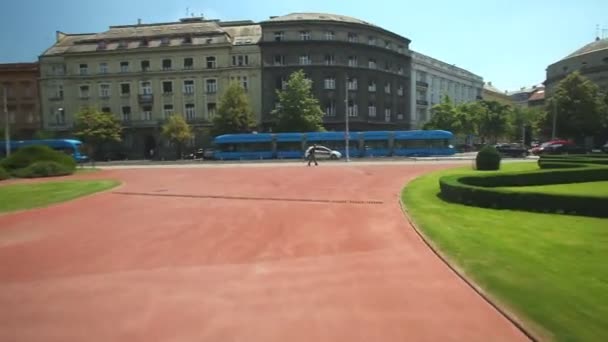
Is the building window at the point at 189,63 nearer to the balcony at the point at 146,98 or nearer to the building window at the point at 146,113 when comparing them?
the balcony at the point at 146,98

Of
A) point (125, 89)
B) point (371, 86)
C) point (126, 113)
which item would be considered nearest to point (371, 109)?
point (371, 86)

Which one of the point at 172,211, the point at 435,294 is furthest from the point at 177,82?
the point at 435,294

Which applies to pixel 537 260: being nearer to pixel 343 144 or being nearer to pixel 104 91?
pixel 343 144

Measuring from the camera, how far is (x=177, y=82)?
65.6m

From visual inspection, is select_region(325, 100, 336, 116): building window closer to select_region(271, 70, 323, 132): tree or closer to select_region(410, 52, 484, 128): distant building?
select_region(271, 70, 323, 132): tree

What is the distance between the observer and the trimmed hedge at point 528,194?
12.1 metres

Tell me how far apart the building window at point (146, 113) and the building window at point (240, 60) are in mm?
15349

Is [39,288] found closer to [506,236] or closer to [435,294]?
[435,294]

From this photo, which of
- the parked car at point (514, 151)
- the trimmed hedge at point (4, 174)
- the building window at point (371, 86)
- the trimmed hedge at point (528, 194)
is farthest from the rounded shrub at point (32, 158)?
the building window at point (371, 86)

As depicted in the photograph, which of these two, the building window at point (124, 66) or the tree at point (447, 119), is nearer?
the building window at point (124, 66)

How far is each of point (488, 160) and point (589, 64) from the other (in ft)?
220

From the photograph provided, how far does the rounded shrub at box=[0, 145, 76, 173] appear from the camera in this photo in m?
32.8

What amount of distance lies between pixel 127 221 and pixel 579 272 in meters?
12.0

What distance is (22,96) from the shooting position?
6962 cm
